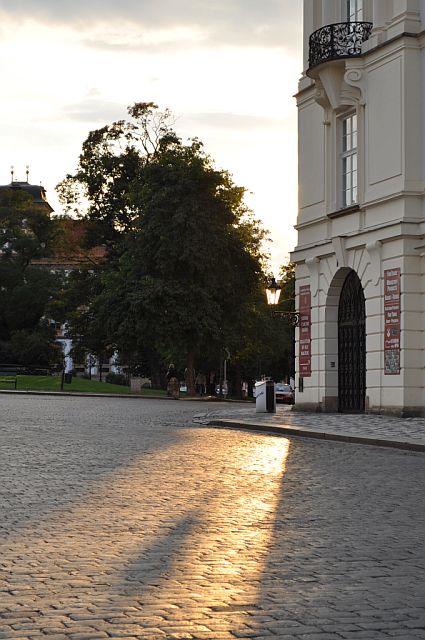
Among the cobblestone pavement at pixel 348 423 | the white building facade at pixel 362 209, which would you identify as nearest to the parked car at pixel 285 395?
the white building facade at pixel 362 209

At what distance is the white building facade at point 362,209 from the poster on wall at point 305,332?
43 millimetres

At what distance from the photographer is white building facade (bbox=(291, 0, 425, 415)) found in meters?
29.7

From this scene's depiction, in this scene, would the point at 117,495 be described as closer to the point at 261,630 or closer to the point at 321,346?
the point at 261,630

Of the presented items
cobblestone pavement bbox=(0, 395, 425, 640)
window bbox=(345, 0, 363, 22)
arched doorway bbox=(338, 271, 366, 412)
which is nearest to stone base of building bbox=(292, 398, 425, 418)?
arched doorway bbox=(338, 271, 366, 412)

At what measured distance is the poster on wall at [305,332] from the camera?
115 ft

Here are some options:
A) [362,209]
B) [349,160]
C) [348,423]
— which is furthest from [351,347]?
[348,423]

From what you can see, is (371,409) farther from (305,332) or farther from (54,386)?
(54,386)

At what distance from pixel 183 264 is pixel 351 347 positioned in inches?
911

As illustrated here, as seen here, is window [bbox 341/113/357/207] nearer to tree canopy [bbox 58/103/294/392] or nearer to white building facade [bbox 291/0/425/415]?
white building facade [bbox 291/0/425/415]

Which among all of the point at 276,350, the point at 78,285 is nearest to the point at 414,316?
the point at 78,285

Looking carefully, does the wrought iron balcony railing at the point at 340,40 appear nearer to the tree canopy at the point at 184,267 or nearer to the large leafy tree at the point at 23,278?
the tree canopy at the point at 184,267

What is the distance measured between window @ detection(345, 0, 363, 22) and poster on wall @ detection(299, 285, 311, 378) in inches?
315

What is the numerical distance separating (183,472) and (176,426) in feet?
38.3

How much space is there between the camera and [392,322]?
98.5 feet
